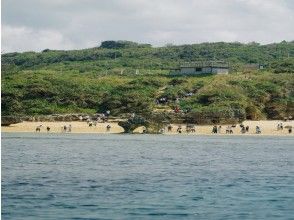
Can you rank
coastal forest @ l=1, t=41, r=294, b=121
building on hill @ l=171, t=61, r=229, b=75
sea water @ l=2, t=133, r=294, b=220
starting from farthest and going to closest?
1. building on hill @ l=171, t=61, r=229, b=75
2. coastal forest @ l=1, t=41, r=294, b=121
3. sea water @ l=2, t=133, r=294, b=220

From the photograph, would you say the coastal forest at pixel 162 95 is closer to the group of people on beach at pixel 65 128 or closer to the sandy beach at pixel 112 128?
the sandy beach at pixel 112 128

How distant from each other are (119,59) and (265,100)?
79813 mm

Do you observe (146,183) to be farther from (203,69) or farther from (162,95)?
(203,69)

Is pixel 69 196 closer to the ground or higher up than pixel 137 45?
closer to the ground

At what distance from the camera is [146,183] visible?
26.6 metres

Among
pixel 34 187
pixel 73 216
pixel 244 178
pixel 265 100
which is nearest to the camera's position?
pixel 73 216

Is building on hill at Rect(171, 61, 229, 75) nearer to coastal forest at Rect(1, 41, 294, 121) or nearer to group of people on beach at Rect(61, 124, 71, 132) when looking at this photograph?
coastal forest at Rect(1, 41, 294, 121)

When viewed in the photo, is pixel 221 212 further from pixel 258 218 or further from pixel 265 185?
pixel 265 185

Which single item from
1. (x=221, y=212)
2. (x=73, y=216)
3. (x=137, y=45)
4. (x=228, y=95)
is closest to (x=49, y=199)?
(x=73, y=216)

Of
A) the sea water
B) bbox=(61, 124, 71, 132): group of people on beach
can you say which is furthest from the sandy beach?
the sea water

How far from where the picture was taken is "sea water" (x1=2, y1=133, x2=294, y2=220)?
795 inches

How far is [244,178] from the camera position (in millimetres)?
29094

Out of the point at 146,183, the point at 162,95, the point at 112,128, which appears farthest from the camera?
the point at 162,95

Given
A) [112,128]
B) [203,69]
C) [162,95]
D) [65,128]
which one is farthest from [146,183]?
[203,69]
